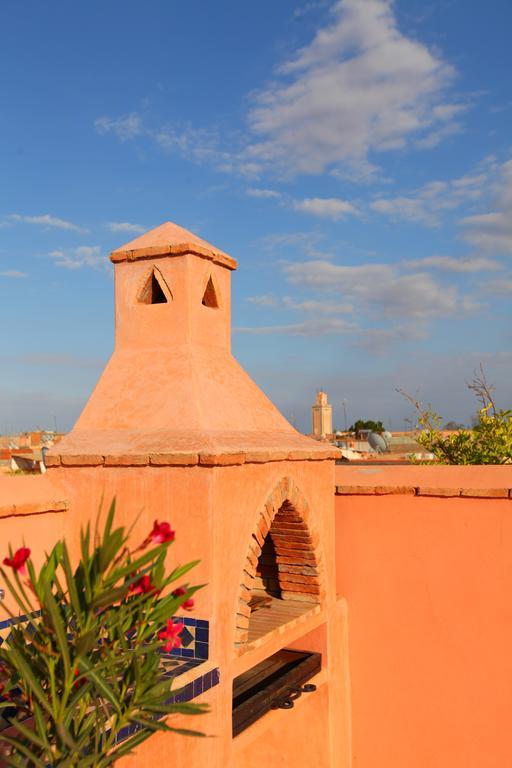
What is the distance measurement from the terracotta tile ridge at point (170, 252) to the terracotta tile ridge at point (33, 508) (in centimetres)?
232

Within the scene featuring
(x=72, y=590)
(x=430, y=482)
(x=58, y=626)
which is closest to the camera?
(x=58, y=626)

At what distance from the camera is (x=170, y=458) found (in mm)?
5176

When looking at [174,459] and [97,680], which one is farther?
[174,459]

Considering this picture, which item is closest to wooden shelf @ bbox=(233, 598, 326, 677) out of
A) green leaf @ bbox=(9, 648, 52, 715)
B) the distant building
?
green leaf @ bbox=(9, 648, 52, 715)

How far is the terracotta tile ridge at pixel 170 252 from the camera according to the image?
6281 millimetres

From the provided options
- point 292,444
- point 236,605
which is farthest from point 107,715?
point 292,444

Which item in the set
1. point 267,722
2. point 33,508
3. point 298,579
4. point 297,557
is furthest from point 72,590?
point 298,579

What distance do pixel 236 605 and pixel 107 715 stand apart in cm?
167

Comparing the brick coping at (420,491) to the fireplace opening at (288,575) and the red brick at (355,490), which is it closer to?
the red brick at (355,490)

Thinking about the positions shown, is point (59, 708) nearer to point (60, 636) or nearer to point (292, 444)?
point (60, 636)

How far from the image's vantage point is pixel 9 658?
132 inches

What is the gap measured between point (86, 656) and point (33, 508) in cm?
205

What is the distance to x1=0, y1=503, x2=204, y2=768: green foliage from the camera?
3262 mm

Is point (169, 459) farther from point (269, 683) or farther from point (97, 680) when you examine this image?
point (269, 683)
